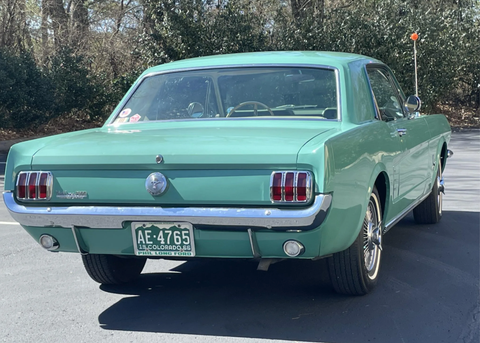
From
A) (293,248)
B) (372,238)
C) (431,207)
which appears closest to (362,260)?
(372,238)

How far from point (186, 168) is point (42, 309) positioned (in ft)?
4.97

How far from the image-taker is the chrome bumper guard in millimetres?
3564

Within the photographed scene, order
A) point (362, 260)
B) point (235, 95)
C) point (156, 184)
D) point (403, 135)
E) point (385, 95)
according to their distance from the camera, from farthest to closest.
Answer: point (385, 95), point (403, 135), point (235, 95), point (362, 260), point (156, 184)

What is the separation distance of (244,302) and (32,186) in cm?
154

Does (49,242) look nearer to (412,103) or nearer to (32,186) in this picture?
(32,186)

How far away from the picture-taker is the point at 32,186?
400 centimetres


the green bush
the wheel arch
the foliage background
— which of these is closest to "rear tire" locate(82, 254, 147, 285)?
the wheel arch

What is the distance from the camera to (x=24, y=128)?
781 inches

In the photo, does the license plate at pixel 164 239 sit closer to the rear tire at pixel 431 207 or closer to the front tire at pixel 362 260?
the front tire at pixel 362 260

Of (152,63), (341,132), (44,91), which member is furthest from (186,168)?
(152,63)

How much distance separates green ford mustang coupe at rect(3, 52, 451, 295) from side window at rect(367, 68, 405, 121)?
20cm

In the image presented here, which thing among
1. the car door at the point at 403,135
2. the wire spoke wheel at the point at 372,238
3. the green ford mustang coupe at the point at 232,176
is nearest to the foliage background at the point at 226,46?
the car door at the point at 403,135

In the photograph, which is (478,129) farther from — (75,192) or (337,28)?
(75,192)

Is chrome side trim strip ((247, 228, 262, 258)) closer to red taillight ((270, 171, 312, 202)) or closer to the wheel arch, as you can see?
red taillight ((270, 171, 312, 202))
